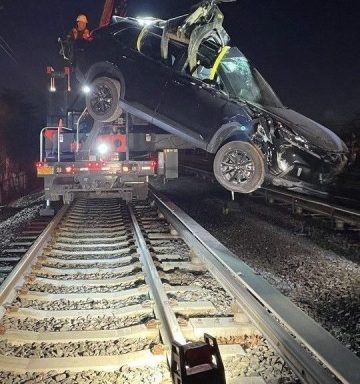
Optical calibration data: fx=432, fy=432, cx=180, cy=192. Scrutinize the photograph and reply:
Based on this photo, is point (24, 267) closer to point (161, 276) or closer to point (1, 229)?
point (161, 276)

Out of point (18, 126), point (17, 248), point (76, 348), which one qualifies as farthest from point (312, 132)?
point (18, 126)

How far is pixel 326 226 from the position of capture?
30.4ft

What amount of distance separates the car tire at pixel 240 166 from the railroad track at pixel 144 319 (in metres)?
1.01

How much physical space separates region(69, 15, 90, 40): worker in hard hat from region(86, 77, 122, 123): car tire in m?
1.01

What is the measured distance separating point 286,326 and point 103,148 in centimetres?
805

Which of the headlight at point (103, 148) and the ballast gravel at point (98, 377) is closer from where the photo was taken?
the ballast gravel at point (98, 377)

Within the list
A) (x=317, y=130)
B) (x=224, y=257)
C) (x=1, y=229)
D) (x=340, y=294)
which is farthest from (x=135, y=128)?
(x=340, y=294)

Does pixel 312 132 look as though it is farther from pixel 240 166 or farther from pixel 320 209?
pixel 320 209

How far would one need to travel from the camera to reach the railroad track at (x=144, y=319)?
3064mm

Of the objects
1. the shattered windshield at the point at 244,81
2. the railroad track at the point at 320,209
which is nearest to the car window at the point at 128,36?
the shattered windshield at the point at 244,81

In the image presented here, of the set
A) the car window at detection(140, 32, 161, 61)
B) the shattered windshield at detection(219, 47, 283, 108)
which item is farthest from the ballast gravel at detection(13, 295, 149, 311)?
the car window at detection(140, 32, 161, 61)

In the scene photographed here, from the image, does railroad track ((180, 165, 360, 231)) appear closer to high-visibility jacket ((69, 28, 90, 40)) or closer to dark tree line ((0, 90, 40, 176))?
high-visibility jacket ((69, 28, 90, 40))

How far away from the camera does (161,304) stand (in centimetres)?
402

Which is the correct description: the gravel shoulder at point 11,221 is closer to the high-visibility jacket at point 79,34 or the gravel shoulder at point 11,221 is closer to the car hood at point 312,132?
the high-visibility jacket at point 79,34
